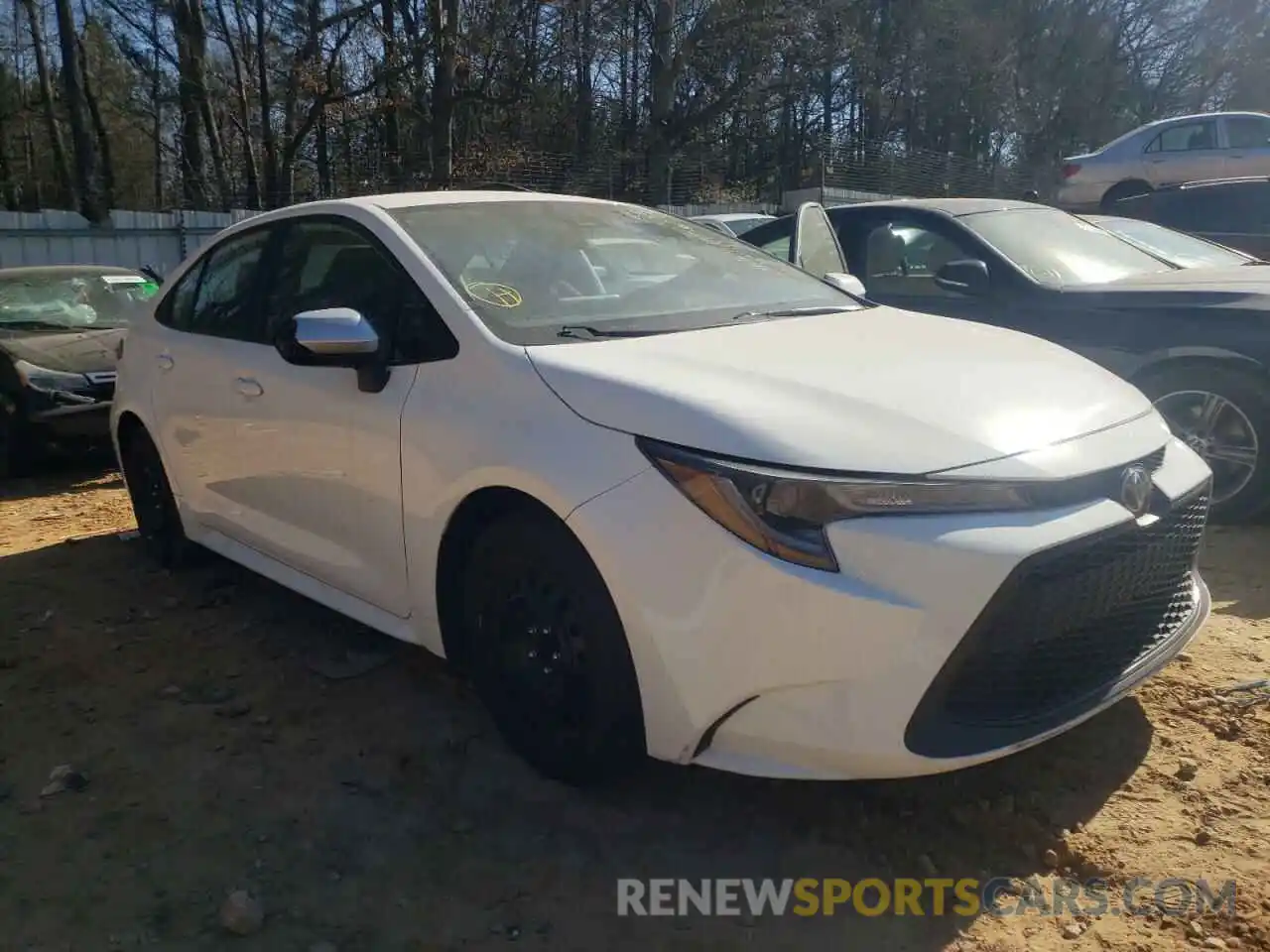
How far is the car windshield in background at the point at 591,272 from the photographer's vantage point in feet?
10.1

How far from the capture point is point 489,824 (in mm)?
2711

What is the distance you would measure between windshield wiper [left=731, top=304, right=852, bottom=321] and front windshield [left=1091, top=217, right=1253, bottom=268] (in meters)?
→ 3.40

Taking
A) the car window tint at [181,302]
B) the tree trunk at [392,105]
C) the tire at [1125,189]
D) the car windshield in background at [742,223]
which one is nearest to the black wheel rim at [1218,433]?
the car window tint at [181,302]

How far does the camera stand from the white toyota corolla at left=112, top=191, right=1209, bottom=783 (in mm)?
2219

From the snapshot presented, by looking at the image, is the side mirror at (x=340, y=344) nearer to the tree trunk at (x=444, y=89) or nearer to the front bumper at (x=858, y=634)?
the front bumper at (x=858, y=634)

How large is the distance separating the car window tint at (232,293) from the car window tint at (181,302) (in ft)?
0.14

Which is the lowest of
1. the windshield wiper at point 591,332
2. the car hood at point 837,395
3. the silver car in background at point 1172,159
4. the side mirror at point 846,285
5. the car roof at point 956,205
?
the car hood at point 837,395

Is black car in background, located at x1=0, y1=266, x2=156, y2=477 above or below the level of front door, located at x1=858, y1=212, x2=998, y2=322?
below

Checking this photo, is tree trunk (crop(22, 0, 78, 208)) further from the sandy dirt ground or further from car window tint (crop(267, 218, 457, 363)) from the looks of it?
the sandy dirt ground

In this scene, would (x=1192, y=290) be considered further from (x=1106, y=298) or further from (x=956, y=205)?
(x=956, y=205)

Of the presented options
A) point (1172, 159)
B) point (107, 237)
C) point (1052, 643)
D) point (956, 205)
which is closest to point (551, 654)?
point (1052, 643)

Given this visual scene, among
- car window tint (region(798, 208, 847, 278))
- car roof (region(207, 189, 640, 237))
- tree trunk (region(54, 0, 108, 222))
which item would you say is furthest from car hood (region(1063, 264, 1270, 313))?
tree trunk (region(54, 0, 108, 222))

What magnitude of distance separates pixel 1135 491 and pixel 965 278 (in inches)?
114

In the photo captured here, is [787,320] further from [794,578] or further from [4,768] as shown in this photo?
[4,768]
